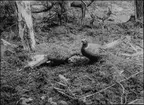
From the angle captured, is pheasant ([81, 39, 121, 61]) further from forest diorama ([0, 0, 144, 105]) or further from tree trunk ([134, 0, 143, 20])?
tree trunk ([134, 0, 143, 20])

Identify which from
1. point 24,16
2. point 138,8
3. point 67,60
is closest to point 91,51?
point 67,60

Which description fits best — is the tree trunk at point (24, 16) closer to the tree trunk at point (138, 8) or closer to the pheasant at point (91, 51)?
the pheasant at point (91, 51)

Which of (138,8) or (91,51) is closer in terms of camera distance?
(91,51)

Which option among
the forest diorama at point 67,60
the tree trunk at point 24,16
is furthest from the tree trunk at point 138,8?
the tree trunk at point 24,16

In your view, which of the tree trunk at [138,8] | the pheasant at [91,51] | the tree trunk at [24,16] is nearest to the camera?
the pheasant at [91,51]

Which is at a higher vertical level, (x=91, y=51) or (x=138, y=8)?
(x=138, y=8)

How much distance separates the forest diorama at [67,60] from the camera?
3960 millimetres

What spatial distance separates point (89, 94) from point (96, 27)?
15.0 ft

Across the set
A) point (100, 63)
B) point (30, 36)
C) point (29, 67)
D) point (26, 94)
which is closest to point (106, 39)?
point (100, 63)

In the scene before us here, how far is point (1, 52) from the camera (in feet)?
19.4

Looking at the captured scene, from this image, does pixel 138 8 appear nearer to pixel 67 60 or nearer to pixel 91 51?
Result: pixel 91 51

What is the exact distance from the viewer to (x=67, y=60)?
5277 millimetres

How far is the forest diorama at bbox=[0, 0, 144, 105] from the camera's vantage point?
156 inches

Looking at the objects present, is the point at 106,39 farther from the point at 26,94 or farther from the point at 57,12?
the point at 26,94
